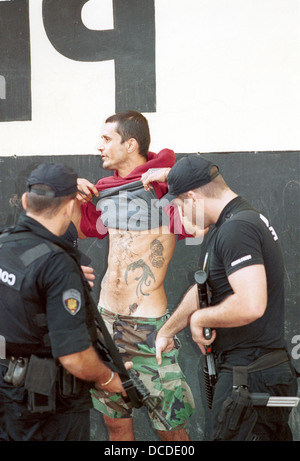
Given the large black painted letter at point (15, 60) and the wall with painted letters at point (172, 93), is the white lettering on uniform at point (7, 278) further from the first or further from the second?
the large black painted letter at point (15, 60)

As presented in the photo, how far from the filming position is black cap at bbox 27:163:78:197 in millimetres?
2768

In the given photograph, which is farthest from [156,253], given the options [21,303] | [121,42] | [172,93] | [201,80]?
[121,42]

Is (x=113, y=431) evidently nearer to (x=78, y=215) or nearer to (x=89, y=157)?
(x=78, y=215)

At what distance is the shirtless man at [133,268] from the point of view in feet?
12.5

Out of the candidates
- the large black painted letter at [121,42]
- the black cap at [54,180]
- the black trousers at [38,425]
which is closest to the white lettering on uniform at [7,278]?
the black cap at [54,180]

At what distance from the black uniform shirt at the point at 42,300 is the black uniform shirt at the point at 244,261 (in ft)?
2.51

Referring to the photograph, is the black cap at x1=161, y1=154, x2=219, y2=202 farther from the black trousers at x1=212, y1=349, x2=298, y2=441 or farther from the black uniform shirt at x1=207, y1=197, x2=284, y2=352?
the black trousers at x1=212, y1=349, x2=298, y2=441

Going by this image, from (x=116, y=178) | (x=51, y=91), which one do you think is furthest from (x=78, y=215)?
(x=51, y=91)

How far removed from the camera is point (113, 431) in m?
3.97

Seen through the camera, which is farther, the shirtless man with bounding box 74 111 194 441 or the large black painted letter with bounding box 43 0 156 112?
the large black painted letter with bounding box 43 0 156 112

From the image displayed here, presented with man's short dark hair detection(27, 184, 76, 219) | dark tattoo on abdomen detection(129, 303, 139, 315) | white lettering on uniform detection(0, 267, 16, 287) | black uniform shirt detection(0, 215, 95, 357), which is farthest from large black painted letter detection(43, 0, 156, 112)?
white lettering on uniform detection(0, 267, 16, 287)

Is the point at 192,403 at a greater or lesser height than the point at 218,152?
lesser

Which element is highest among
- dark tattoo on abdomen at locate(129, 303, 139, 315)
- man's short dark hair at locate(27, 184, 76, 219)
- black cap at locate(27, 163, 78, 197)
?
black cap at locate(27, 163, 78, 197)

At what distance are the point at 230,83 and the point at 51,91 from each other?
133 centimetres
